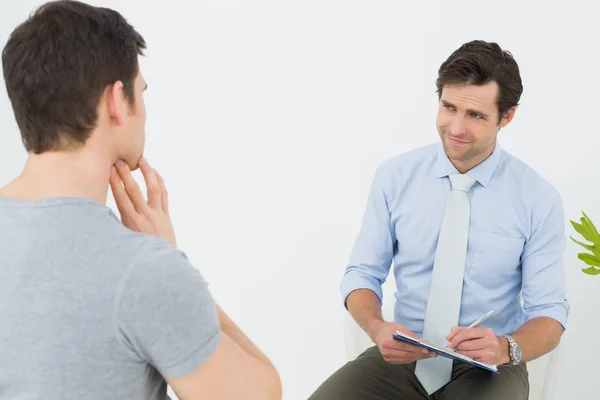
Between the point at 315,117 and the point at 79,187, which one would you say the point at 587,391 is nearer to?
the point at 315,117

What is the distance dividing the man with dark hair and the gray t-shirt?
3.73 ft

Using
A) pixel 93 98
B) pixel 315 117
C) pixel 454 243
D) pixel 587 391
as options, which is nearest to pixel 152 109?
pixel 315 117

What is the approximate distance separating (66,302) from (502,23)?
2.48 metres

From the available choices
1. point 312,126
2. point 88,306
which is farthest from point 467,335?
point 312,126

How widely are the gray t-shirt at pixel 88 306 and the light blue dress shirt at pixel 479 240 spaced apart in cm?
137

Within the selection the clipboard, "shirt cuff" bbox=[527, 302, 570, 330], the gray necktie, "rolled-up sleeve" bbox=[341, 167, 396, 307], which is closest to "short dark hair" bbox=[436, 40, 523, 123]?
the gray necktie

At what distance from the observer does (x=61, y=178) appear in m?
1.39

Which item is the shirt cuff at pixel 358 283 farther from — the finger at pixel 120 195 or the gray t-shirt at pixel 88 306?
the gray t-shirt at pixel 88 306

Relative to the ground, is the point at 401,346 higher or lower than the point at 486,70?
lower

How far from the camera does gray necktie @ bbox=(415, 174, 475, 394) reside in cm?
249

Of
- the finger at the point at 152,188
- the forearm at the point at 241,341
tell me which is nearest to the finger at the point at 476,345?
the forearm at the point at 241,341

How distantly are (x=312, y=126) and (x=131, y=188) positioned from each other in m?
2.17

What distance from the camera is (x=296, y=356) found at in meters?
3.72

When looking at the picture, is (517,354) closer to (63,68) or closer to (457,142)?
(457,142)
